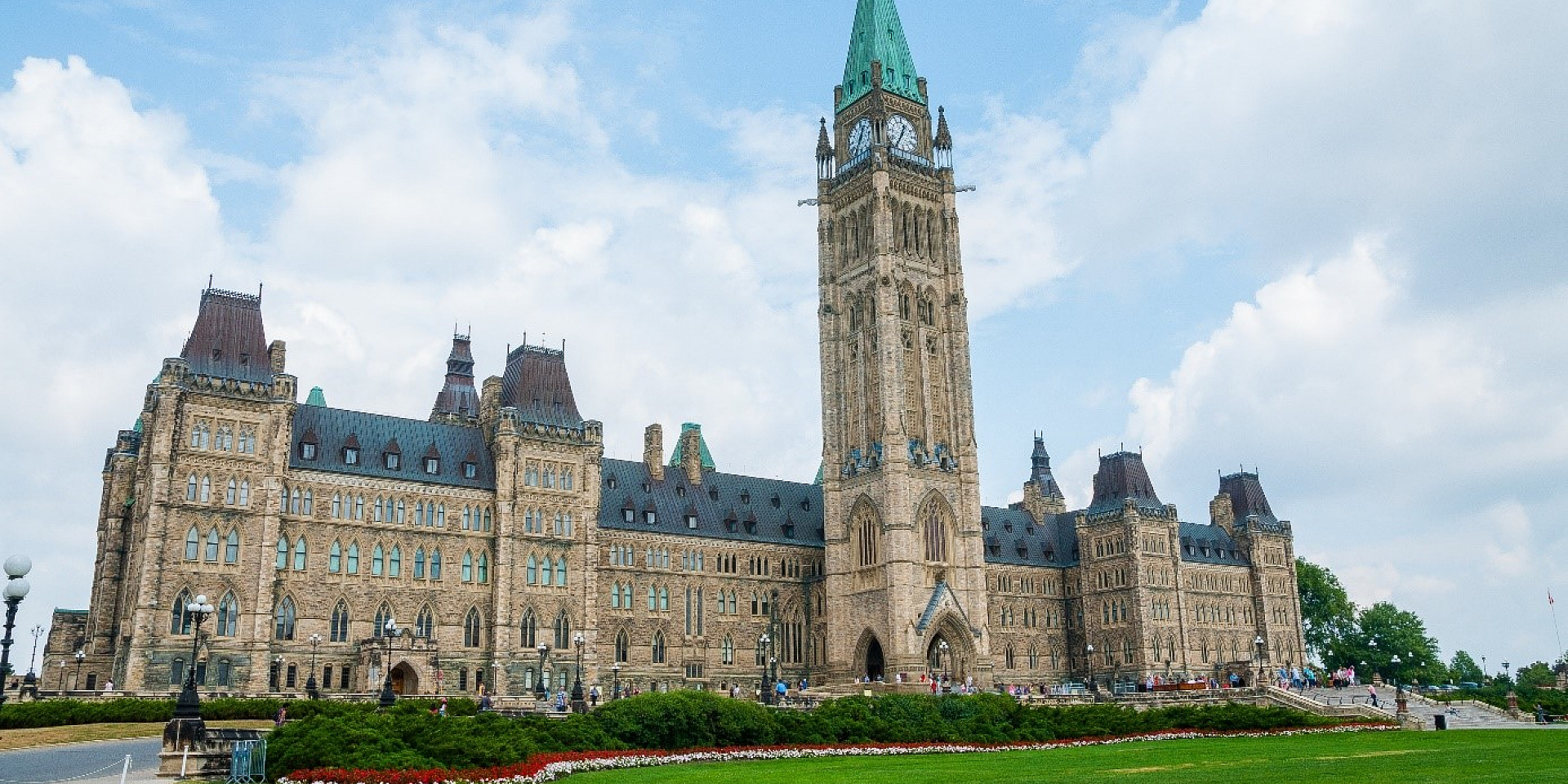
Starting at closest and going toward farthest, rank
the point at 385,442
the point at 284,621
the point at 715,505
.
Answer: the point at 284,621, the point at 385,442, the point at 715,505

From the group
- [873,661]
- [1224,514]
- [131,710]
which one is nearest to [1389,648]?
[1224,514]

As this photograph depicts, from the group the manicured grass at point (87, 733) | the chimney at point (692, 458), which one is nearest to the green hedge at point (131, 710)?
the manicured grass at point (87, 733)

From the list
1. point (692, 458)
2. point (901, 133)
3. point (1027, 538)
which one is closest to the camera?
point (692, 458)

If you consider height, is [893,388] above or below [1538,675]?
above

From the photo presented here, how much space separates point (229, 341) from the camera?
67.9 m

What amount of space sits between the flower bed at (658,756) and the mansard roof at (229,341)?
41.7 metres

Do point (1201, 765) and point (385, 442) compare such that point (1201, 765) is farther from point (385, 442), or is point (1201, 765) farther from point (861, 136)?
point (861, 136)

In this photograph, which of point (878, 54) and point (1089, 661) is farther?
point (1089, 661)

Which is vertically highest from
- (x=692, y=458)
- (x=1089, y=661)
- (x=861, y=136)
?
(x=861, y=136)

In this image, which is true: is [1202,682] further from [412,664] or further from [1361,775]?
[1361,775]

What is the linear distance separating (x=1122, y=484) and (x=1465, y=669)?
73.6 meters

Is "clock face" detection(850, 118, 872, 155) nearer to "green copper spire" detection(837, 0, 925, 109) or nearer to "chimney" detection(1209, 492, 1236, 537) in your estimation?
"green copper spire" detection(837, 0, 925, 109)

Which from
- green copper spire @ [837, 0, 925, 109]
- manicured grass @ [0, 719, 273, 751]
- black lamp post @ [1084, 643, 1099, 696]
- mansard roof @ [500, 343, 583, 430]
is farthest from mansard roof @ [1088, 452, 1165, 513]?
manicured grass @ [0, 719, 273, 751]

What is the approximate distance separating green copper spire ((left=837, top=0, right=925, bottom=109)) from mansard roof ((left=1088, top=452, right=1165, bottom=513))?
116ft
